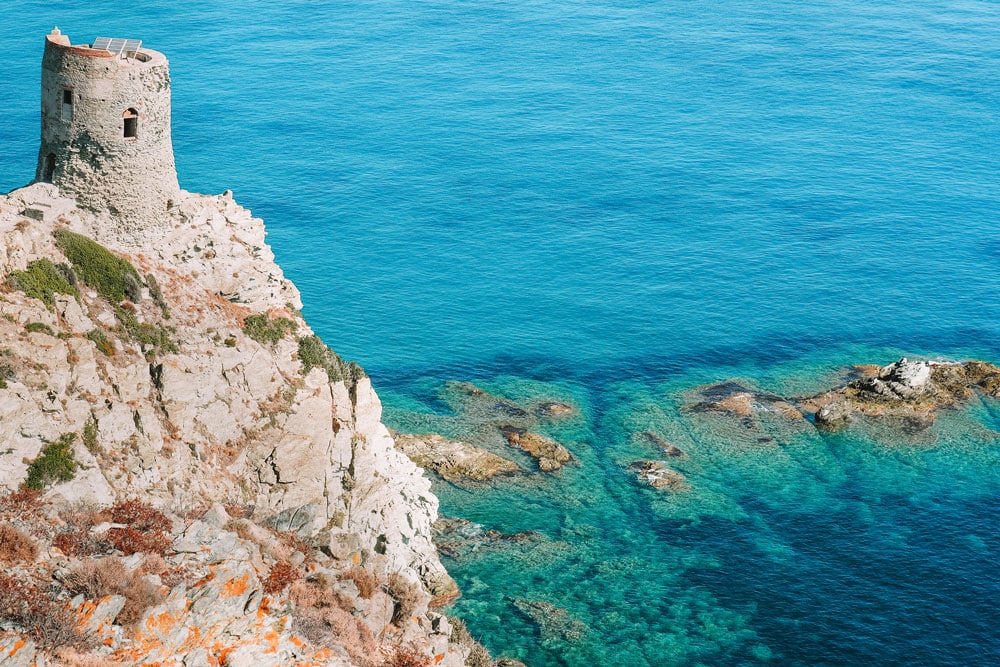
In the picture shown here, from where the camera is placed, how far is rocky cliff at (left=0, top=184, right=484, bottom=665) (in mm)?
42562

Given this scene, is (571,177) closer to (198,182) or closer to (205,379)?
(198,182)

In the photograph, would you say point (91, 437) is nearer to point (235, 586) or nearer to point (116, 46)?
point (235, 586)

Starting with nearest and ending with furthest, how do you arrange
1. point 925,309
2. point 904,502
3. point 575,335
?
point 904,502
point 575,335
point 925,309

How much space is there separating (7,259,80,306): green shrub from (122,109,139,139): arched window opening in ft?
25.3

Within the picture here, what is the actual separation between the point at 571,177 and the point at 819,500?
2932 inches

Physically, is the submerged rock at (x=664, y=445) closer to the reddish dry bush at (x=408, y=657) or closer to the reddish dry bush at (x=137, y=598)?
the reddish dry bush at (x=408, y=657)

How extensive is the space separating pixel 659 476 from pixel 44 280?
48714mm

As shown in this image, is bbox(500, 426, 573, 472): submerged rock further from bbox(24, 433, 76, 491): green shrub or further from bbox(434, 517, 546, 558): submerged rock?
bbox(24, 433, 76, 491): green shrub

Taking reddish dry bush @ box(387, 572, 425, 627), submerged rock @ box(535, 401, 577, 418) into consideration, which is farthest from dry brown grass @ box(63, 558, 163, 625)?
submerged rock @ box(535, 401, 577, 418)

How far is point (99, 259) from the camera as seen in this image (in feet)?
176

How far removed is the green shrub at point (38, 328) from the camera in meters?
49.1

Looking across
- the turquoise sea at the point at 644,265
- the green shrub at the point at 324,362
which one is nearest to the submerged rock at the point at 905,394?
the turquoise sea at the point at 644,265

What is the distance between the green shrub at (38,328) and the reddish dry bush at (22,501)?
7654 mm

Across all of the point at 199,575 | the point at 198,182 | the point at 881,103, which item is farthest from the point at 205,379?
the point at 881,103
